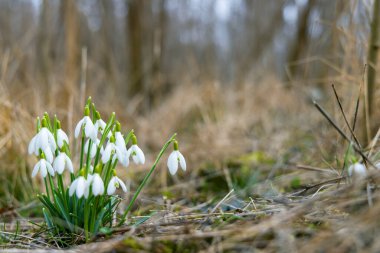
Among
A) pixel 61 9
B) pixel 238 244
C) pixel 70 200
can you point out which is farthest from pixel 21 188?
pixel 61 9

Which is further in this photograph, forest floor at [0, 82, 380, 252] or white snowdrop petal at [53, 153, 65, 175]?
white snowdrop petal at [53, 153, 65, 175]

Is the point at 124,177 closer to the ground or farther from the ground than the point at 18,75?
closer to the ground

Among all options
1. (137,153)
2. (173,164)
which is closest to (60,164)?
(137,153)

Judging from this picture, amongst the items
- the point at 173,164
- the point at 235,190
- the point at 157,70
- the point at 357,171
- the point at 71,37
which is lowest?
the point at 235,190

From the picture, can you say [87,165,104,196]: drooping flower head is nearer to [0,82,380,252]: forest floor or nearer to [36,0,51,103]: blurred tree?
[0,82,380,252]: forest floor

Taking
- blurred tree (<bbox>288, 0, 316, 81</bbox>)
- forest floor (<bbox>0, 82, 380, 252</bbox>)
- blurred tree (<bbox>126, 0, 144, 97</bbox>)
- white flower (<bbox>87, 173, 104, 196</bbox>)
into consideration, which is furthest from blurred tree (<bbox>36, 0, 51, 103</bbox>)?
blurred tree (<bbox>288, 0, 316, 81</bbox>)

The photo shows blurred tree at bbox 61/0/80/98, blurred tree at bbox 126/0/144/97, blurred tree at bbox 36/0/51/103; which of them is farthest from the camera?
blurred tree at bbox 126/0/144/97

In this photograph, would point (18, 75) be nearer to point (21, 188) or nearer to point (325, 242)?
point (21, 188)

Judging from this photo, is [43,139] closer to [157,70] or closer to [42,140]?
[42,140]

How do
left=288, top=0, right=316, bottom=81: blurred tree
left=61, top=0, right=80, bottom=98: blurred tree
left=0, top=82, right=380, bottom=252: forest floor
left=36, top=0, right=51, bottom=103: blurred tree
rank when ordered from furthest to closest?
left=288, top=0, right=316, bottom=81: blurred tree, left=61, top=0, right=80, bottom=98: blurred tree, left=36, top=0, right=51, bottom=103: blurred tree, left=0, top=82, right=380, bottom=252: forest floor
